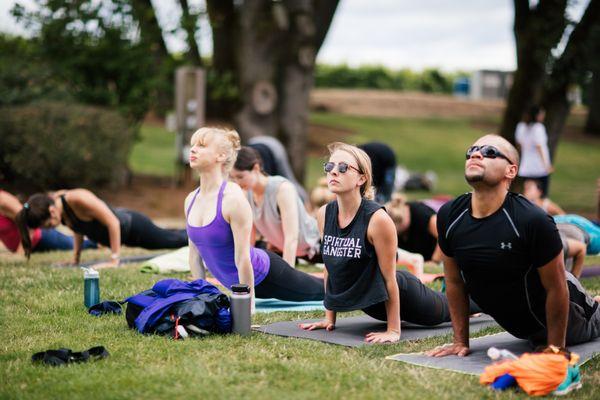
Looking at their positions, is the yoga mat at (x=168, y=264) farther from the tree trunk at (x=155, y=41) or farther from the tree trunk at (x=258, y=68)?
the tree trunk at (x=155, y=41)

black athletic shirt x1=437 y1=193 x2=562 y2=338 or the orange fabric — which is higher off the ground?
black athletic shirt x1=437 y1=193 x2=562 y2=338

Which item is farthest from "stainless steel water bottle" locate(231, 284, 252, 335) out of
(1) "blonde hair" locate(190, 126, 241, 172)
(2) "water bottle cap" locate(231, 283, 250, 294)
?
(1) "blonde hair" locate(190, 126, 241, 172)

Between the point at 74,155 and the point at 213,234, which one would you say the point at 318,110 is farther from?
the point at 213,234

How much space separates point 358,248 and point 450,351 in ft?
3.15

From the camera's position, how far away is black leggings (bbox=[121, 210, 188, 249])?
1064cm

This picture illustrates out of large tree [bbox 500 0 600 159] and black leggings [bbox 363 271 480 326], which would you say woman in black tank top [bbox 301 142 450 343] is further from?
large tree [bbox 500 0 600 159]

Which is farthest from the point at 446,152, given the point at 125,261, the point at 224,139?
the point at 224,139

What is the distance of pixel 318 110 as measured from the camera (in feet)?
127

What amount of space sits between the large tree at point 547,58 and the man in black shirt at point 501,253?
12358mm

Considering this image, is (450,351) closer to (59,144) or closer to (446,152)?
A: (59,144)

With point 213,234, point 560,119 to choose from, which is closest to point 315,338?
point 213,234

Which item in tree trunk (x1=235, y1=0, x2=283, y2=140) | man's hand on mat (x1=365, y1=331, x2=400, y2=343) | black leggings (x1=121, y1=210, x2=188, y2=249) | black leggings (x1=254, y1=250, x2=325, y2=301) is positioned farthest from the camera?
tree trunk (x1=235, y1=0, x2=283, y2=140)

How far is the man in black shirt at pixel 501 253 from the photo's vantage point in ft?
16.4

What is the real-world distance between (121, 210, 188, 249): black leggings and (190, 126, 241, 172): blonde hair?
4.08m
